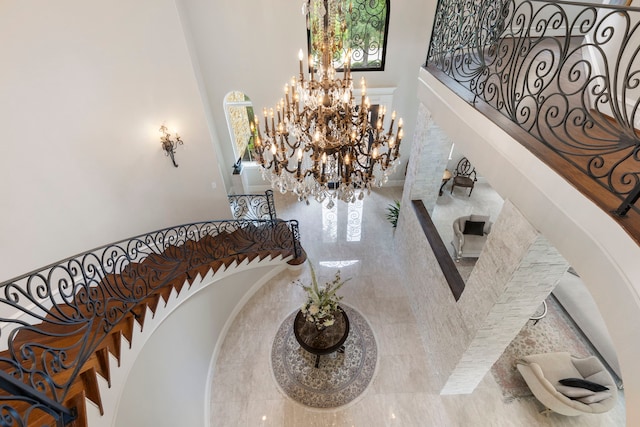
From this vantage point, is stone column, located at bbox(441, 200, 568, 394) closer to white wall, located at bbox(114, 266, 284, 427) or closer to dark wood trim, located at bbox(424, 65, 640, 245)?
dark wood trim, located at bbox(424, 65, 640, 245)

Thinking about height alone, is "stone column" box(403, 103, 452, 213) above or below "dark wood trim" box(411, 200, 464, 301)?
above

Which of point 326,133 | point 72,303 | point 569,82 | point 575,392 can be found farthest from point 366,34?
point 575,392

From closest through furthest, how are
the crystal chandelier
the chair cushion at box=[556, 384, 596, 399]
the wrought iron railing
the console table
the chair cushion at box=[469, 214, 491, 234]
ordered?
the crystal chandelier
the chair cushion at box=[556, 384, 596, 399]
the console table
the chair cushion at box=[469, 214, 491, 234]
the wrought iron railing

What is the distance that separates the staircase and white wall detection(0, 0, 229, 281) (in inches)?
23.9

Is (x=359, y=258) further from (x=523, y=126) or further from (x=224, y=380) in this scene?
(x=523, y=126)

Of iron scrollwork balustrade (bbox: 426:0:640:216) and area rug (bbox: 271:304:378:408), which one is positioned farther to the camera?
area rug (bbox: 271:304:378:408)

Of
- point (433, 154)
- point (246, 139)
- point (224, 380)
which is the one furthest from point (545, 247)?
point (246, 139)

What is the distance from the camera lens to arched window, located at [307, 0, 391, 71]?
5.84 m

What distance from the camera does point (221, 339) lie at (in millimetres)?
5090

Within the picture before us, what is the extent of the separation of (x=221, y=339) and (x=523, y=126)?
5.30 m

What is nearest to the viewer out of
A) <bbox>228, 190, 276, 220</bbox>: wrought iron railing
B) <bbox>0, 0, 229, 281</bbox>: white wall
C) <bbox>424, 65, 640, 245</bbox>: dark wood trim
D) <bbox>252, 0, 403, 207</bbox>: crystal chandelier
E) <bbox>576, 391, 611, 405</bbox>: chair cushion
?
<bbox>424, 65, 640, 245</bbox>: dark wood trim

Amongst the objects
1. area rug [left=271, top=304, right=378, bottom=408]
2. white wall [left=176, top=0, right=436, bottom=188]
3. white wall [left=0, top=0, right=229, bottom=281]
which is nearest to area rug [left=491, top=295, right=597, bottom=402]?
area rug [left=271, top=304, right=378, bottom=408]

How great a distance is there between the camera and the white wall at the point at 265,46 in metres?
5.63

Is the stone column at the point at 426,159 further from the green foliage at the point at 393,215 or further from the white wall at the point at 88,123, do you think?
the white wall at the point at 88,123
